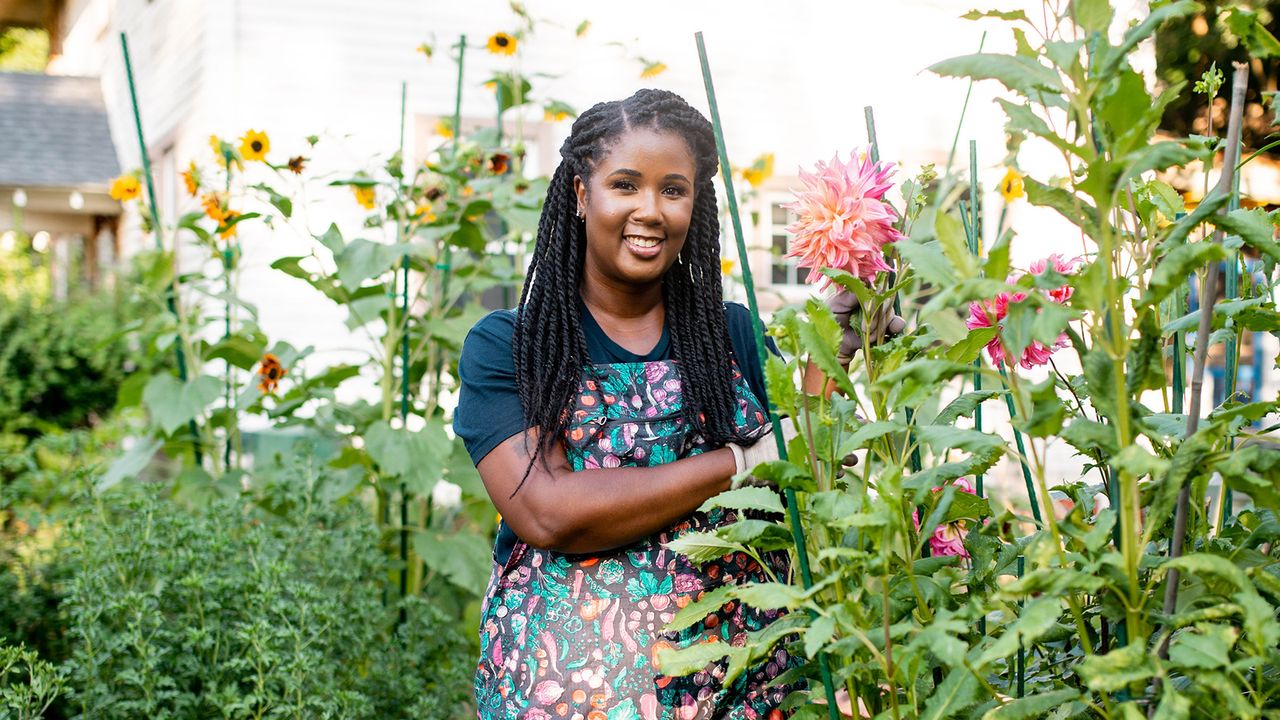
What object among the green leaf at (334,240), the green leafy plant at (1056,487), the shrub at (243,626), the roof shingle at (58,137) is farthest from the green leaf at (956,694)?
the roof shingle at (58,137)

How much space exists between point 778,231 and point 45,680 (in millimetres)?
7381

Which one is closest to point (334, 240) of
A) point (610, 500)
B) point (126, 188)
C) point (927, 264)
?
point (126, 188)

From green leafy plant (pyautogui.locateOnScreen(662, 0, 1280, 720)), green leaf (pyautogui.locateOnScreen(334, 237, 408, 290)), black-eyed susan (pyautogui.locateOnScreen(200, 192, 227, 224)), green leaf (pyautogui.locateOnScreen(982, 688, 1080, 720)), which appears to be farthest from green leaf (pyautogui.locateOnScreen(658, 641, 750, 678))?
black-eyed susan (pyautogui.locateOnScreen(200, 192, 227, 224))

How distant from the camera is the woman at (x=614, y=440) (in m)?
1.57

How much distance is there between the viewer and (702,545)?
4.04ft

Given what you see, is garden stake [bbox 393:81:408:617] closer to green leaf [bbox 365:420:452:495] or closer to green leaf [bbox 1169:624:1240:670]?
green leaf [bbox 365:420:452:495]

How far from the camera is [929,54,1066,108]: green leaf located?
3.23 feet

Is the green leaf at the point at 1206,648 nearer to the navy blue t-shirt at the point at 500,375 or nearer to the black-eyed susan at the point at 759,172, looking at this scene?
the navy blue t-shirt at the point at 500,375

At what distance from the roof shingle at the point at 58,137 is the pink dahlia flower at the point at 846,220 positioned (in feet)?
40.4

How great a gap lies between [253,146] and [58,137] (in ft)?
36.0

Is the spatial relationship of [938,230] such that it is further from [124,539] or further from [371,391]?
[371,391]

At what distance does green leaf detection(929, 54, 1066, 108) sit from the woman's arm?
0.68 meters

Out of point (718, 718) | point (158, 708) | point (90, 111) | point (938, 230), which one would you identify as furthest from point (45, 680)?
point (90, 111)

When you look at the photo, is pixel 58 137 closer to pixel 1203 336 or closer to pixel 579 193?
pixel 579 193
